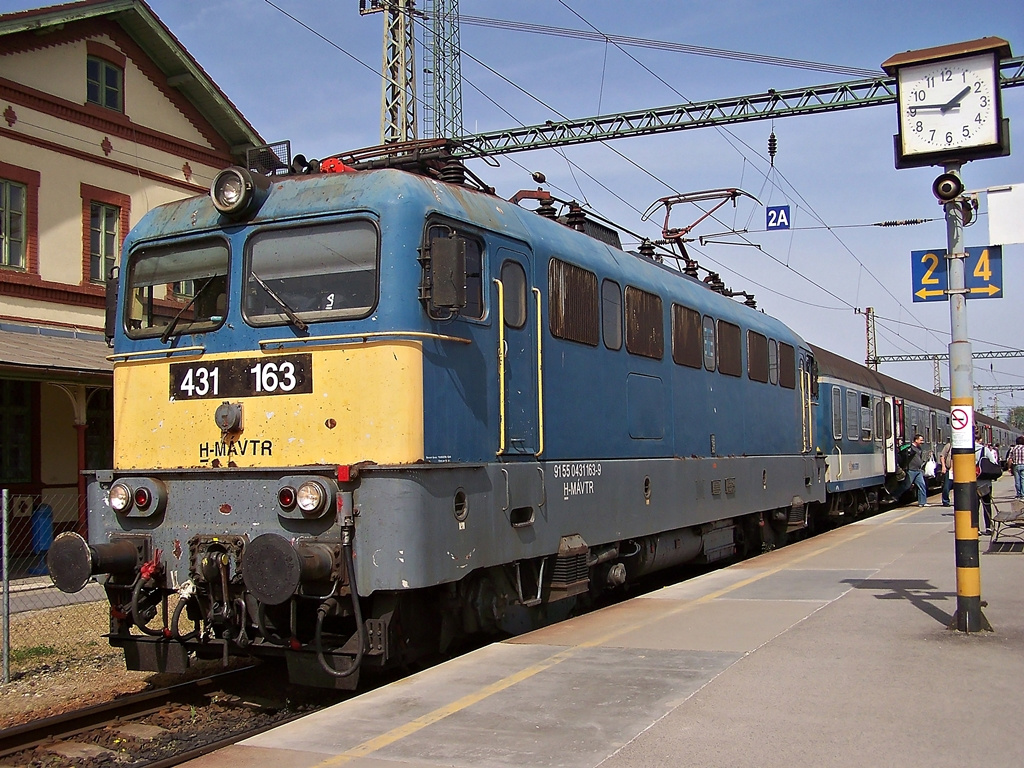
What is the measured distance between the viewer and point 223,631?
6.88 metres

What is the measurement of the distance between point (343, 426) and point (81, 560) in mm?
1986

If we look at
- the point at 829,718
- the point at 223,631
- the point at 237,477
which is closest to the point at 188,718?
the point at 223,631

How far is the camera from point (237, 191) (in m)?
7.10

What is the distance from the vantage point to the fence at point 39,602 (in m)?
8.91

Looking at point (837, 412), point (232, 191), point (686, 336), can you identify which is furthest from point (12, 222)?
point (837, 412)

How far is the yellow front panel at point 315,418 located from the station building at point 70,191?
6932 mm

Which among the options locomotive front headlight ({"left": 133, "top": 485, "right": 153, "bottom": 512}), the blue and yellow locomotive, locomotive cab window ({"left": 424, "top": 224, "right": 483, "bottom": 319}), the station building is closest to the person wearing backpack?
the station building

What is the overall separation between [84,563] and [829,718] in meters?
4.72

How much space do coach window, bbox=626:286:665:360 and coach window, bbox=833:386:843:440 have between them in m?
10.8

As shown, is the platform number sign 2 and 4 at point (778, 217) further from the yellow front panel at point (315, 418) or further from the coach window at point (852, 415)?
the yellow front panel at point (315, 418)

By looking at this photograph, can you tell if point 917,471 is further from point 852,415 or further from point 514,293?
point 514,293

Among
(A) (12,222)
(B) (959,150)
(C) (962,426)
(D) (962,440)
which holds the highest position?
(A) (12,222)

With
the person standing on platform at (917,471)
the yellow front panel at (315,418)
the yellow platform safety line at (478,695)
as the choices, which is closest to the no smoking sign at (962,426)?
the yellow platform safety line at (478,695)

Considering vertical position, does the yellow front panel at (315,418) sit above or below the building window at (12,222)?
below
